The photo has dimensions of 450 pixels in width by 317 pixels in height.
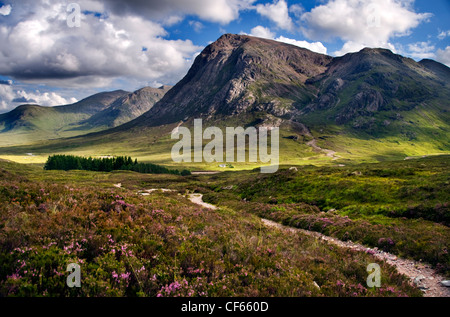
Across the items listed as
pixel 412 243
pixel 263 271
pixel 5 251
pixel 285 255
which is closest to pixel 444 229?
pixel 412 243

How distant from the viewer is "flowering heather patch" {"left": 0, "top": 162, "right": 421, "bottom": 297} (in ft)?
20.6

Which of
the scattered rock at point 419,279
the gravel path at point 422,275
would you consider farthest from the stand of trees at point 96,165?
the scattered rock at point 419,279

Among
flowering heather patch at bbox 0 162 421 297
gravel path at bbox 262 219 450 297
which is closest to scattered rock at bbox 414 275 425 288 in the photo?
gravel path at bbox 262 219 450 297

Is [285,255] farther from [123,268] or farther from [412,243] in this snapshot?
[412,243]

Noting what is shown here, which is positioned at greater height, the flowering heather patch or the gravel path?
the flowering heather patch

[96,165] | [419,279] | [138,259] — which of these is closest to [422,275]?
[419,279]

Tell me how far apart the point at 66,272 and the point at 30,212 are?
497 cm

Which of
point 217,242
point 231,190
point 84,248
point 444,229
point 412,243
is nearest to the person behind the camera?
point 84,248

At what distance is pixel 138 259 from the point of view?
7742 millimetres

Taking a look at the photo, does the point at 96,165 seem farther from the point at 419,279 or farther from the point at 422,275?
the point at 419,279

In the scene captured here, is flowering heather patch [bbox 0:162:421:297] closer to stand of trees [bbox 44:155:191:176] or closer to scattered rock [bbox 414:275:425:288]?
scattered rock [bbox 414:275:425:288]

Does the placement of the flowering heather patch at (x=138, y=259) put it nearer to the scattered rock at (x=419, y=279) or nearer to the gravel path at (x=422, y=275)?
the scattered rock at (x=419, y=279)

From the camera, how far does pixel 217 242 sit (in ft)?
33.6
